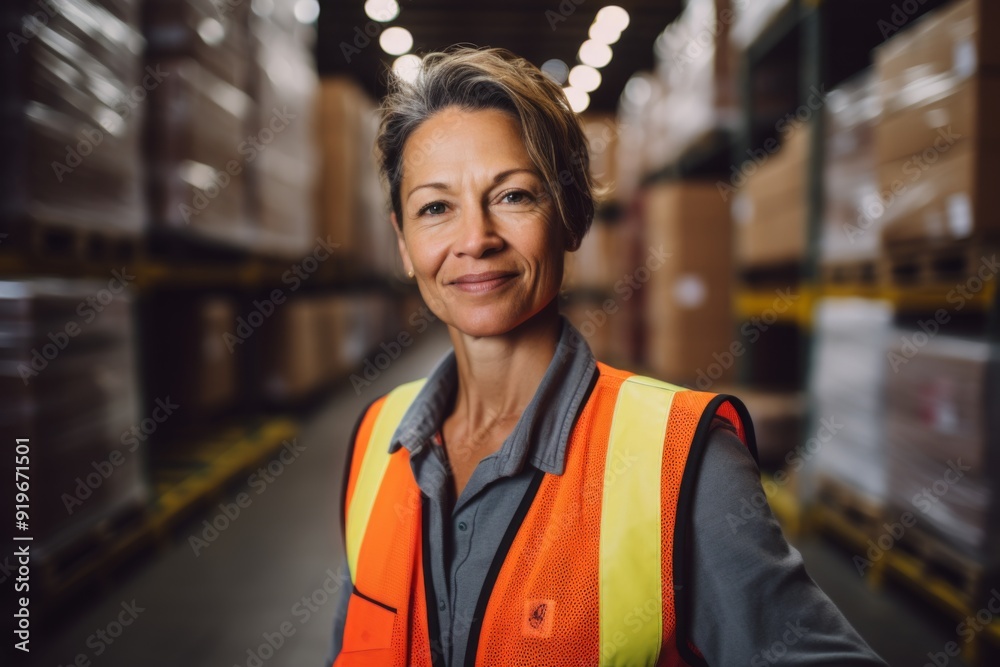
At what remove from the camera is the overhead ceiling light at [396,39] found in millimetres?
10166

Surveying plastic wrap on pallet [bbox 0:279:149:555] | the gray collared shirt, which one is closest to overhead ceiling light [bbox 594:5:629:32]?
plastic wrap on pallet [bbox 0:279:149:555]

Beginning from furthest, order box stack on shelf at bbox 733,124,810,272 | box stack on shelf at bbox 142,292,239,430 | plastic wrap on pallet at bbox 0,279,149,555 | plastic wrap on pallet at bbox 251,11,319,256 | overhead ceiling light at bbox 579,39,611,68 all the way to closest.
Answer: overhead ceiling light at bbox 579,39,611,68 → plastic wrap on pallet at bbox 251,11,319,256 → box stack on shelf at bbox 142,292,239,430 → box stack on shelf at bbox 733,124,810,272 → plastic wrap on pallet at bbox 0,279,149,555

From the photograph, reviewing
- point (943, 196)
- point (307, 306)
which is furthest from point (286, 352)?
point (943, 196)

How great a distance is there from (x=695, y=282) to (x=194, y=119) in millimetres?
4348

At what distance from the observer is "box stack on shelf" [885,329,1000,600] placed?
2.63 m

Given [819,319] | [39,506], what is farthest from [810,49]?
[39,506]

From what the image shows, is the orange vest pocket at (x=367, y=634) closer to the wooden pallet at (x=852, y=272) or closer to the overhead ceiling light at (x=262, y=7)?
the wooden pallet at (x=852, y=272)

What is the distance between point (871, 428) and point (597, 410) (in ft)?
9.68

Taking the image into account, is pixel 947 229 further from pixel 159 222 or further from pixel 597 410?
pixel 159 222

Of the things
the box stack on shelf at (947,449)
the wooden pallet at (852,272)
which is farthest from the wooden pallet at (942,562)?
the wooden pallet at (852,272)

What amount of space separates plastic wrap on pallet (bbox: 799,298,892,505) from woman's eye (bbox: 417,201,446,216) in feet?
9.56

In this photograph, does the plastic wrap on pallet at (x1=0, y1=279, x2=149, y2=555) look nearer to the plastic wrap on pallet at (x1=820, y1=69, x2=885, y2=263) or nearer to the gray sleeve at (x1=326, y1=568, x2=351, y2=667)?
the gray sleeve at (x1=326, y1=568, x2=351, y2=667)

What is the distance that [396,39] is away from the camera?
10523 millimetres

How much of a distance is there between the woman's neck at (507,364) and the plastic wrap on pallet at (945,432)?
2.25 metres
